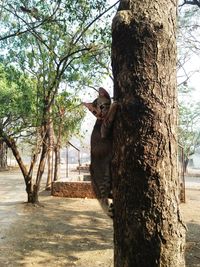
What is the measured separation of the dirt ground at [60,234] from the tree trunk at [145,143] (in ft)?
10.4

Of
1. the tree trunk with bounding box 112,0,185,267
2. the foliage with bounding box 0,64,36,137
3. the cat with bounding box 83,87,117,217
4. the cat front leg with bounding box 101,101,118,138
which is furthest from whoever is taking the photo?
the foliage with bounding box 0,64,36,137

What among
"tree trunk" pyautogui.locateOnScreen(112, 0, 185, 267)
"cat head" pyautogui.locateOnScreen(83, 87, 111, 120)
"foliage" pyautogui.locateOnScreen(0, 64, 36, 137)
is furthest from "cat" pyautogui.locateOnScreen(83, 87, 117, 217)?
"foliage" pyautogui.locateOnScreen(0, 64, 36, 137)

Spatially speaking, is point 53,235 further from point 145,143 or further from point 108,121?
point 145,143

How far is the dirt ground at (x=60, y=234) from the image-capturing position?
15.2ft

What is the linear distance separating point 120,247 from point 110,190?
0.36m

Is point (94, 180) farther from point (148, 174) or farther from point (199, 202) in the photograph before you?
point (199, 202)

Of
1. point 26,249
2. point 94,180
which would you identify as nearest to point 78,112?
point 26,249

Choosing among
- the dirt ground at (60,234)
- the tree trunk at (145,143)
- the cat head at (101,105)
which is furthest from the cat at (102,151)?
the dirt ground at (60,234)

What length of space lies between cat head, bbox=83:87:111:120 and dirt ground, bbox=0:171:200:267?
10.5ft

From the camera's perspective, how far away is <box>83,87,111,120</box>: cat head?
1826 mm

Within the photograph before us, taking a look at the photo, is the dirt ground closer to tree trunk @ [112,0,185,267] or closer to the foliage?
the foliage

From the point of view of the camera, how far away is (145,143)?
154cm

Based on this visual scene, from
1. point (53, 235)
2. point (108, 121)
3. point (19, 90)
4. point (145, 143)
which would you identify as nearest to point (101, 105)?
point (108, 121)

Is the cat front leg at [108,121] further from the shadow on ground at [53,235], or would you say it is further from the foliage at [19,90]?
the foliage at [19,90]
